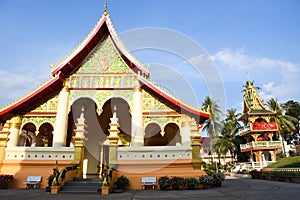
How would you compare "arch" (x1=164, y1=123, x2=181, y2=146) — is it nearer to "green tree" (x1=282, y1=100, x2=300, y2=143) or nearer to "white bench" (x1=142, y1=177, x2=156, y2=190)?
"white bench" (x1=142, y1=177, x2=156, y2=190)

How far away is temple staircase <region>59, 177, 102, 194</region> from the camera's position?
8.35 metres

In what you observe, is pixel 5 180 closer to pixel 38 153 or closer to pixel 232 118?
pixel 38 153

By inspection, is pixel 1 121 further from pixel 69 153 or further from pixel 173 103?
pixel 173 103

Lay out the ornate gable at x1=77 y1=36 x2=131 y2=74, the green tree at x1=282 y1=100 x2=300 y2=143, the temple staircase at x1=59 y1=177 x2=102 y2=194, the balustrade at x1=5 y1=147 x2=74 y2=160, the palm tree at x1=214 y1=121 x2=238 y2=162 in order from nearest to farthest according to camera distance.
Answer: the temple staircase at x1=59 y1=177 x2=102 y2=194 < the balustrade at x1=5 y1=147 x2=74 y2=160 < the ornate gable at x1=77 y1=36 x2=131 y2=74 < the palm tree at x1=214 y1=121 x2=238 y2=162 < the green tree at x1=282 y1=100 x2=300 y2=143

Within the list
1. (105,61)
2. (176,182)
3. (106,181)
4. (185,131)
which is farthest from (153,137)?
(106,181)

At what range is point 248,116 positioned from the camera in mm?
29656

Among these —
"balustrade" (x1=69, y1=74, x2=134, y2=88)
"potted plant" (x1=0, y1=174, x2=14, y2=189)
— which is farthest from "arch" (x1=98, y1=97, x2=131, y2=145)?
"potted plant" (x1=0, y1=174, x2=14, y2=189)

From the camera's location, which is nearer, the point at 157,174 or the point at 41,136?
the point at 157,174

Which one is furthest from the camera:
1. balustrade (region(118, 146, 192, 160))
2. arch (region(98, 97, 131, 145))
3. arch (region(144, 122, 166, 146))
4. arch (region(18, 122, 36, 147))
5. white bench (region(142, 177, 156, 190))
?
arch (region(144, 122, 166, 146))

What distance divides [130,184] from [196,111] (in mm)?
4597

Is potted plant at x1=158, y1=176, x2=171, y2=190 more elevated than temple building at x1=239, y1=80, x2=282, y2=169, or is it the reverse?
temple building at x1=239, y1=80, x2=282, y2=169

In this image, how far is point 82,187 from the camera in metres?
8.69

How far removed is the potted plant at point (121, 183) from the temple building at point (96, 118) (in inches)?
13.8

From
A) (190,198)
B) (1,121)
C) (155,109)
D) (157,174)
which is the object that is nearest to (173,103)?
(155,109)
